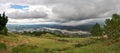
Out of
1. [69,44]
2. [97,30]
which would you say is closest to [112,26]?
[69,44]

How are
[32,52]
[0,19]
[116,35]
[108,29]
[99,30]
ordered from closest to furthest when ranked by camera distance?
[32,52]
[116,35]
[108,29]
[0,19]
[99,30]

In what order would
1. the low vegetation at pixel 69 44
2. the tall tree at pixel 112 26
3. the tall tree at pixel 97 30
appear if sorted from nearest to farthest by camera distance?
the low vegetation at pixel 69 44 < the tall tree at pixel 112 26 < the tall tree at pixel 97 30

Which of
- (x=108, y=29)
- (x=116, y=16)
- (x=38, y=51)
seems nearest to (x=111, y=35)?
(x=108, y=29)

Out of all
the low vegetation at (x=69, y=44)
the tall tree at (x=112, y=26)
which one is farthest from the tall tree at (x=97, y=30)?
the tall tree at (x=112, y=26)

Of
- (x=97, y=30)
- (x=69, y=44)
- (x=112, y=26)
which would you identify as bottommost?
(x=69, y=44)

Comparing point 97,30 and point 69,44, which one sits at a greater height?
point 97,30

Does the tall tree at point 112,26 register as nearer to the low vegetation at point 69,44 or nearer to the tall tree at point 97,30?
the low vegetation at point 69,44

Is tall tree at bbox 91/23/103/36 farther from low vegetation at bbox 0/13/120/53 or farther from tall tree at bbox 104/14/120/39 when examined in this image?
tall tree at bbox 104/14/120/39

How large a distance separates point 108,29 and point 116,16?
7.10 metres

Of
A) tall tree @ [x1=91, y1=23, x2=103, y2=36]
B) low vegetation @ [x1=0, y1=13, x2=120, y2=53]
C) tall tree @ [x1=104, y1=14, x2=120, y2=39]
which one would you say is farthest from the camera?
tall tree @ [x1=91, y1=23, x2=103, y2=36]

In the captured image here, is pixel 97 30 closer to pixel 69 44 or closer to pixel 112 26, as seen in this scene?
pixel 112 26

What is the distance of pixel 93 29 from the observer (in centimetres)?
14988

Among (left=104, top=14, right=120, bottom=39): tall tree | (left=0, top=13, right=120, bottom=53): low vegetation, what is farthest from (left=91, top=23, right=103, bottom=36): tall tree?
(left=104, top=14, right=120, bottom=39): tall tree

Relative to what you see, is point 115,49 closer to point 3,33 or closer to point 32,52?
point 32,52
